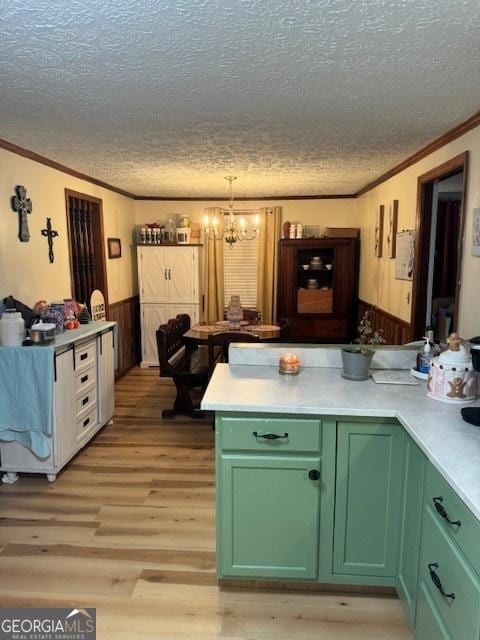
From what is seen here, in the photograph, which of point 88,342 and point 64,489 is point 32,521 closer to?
point 64,489

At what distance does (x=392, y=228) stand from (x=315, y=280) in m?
1.81

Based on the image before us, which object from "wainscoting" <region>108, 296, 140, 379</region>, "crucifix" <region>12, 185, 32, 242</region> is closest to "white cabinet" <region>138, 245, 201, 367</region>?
"wainscoting" <region>108, 296, 140, 379</region>

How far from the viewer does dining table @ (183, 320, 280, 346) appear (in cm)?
407

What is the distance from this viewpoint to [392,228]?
4.16 metres

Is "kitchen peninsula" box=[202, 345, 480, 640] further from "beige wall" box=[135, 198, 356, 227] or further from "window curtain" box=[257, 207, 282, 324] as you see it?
"beige wall" box=[135, 198, 356, 227]

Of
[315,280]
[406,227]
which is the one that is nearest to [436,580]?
[406,227]

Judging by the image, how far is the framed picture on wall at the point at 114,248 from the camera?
5.16 metres

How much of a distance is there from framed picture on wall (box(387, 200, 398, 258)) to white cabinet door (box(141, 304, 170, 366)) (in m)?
2.93

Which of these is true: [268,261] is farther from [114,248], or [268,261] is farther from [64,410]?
[64,410]

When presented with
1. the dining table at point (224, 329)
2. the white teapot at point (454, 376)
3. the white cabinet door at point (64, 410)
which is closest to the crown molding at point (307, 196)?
the white teapot at point (454, 376)

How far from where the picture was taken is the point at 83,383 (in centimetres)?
337

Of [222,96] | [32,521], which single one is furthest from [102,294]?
[222,96]

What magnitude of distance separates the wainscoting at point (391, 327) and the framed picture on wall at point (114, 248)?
3.14 m

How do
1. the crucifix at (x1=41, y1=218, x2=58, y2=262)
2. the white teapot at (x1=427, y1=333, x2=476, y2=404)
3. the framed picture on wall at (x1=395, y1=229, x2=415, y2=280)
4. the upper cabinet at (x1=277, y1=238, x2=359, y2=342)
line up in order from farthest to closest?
1. the upper cabinet at (x1=277, y1=238, x2=359, y2=342)
2. the crucifix at (x1=41, y1=218, x2=58, y2=262)
3. the framed picture on wall at (x1=395, y1=229, x2=415, y2=280)
4. the white teapot at (x1=427, y1=333, x2=476, y2=404)
